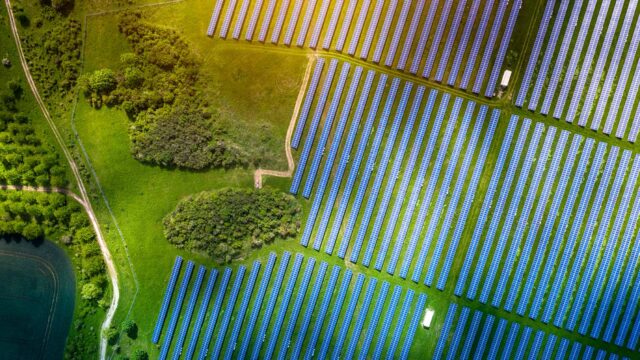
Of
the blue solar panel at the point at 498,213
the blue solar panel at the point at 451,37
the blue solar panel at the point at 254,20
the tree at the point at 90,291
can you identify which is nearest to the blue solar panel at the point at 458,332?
the blue solar panel at the point at 498,213

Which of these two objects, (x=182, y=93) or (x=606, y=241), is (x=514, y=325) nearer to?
(x=606, y=241)

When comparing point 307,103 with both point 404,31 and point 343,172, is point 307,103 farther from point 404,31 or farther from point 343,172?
point 404,31

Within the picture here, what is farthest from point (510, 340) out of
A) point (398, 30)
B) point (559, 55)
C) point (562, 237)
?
point (398, 30)

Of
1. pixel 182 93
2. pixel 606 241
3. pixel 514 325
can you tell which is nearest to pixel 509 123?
pixel 606 241

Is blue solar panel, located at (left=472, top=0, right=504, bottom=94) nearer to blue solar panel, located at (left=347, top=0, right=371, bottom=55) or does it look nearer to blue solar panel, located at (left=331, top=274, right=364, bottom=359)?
blue solar panel, located at (left=347, top=0, right=371, bottom=55)

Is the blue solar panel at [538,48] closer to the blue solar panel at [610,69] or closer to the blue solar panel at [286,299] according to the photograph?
the blue solar panel at [610,69]

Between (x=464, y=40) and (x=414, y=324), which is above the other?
(x=464, y=40)
